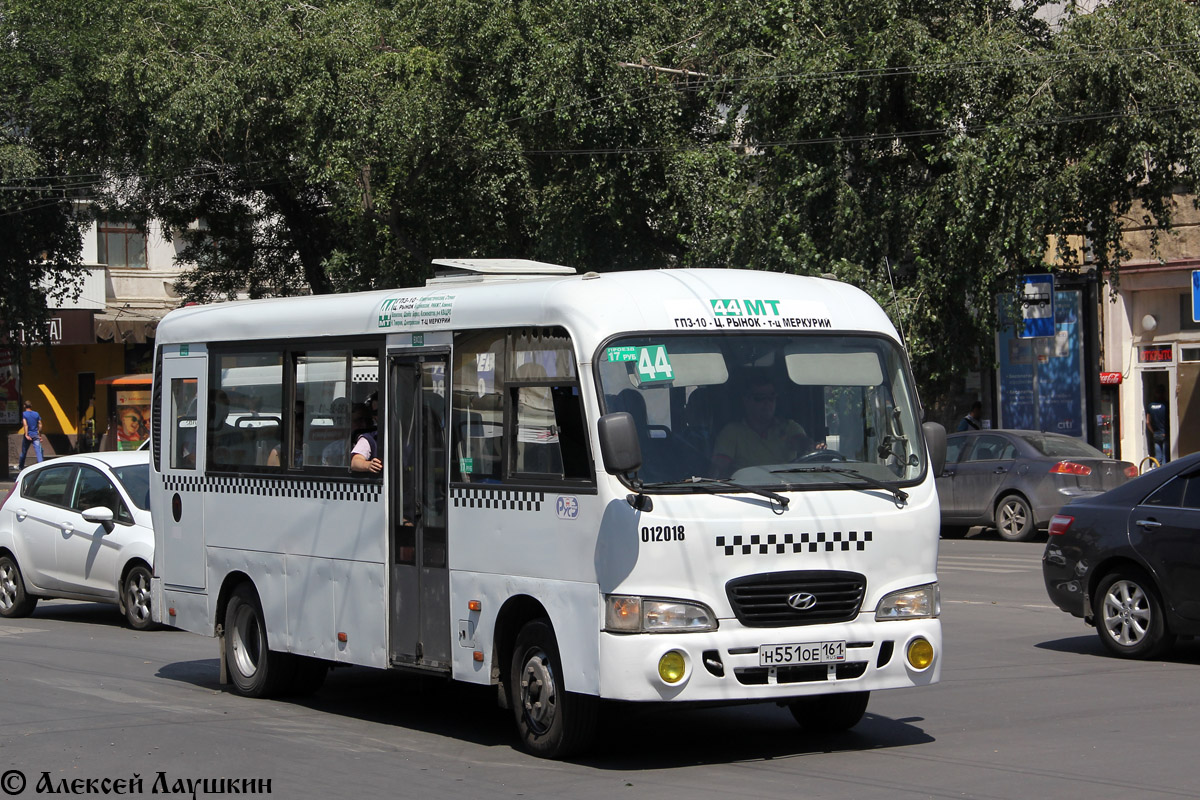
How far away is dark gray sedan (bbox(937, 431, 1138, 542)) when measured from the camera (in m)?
21.5

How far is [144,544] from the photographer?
14.3 meters

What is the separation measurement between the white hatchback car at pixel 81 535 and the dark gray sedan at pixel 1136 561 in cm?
822

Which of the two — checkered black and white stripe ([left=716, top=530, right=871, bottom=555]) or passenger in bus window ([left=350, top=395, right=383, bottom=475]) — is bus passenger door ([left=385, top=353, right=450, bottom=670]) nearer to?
passenger in bus window ([left=350, top=395, right=383, bottom=475])

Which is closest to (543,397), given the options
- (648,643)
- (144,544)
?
(648,643)

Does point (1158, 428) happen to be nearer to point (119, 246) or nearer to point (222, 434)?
point (222, 434)

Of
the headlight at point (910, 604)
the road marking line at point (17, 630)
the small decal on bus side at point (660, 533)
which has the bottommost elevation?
the road marking line at point (17, 630)

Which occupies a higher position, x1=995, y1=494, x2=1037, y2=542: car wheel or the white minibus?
the white minibus

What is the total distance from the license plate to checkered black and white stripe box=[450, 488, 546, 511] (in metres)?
1.45

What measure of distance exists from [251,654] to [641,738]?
3.40 meters

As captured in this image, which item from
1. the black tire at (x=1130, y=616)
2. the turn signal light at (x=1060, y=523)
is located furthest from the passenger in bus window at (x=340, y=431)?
the black tire at (x=1130, y=616)

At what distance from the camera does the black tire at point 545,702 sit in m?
7.91

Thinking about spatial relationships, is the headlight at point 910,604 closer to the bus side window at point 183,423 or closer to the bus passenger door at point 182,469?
the bus passenger door at point 182,469

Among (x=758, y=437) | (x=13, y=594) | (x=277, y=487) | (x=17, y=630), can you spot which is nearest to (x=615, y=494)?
(x=758, y=437)

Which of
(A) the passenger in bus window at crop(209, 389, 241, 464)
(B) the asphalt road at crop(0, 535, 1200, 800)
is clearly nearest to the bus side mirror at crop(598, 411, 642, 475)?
(B) the asphalt road at crop(0, 535, 1200, 800)
